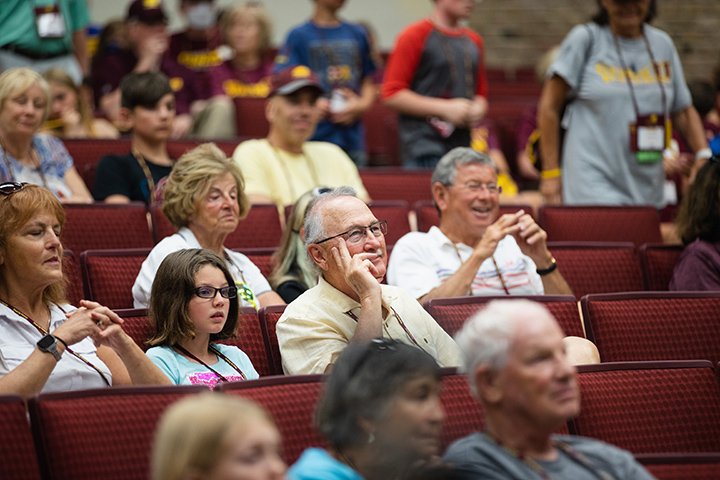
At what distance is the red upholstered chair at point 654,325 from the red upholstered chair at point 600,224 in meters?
1.11

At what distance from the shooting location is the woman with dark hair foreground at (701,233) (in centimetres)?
418

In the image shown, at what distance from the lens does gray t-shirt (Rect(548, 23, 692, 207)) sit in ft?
16.8

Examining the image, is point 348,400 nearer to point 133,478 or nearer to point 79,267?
point 133,478

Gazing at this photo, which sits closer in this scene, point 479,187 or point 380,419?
point 380,419

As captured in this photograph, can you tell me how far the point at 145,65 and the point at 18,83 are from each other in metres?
2.02

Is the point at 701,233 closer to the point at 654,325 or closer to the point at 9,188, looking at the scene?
the point at 654,325

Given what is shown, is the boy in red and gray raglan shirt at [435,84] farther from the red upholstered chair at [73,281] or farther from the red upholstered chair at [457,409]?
the red upholstered chair at [457,409]

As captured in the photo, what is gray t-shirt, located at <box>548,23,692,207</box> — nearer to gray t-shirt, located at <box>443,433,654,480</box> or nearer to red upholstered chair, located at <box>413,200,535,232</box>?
red upholstered chair, located at <box>413,200,535,232</box>

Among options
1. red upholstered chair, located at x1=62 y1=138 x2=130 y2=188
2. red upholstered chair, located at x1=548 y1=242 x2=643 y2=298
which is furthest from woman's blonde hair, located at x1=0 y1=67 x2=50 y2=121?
red upholstered chair, located at x1=548 y1=242 x2=643 y2=298

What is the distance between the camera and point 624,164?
519cm

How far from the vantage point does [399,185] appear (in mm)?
5324

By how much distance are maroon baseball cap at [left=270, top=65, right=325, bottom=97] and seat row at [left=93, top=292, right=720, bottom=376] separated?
1.80 m

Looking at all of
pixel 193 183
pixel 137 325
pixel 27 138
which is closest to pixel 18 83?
pixel 27 138

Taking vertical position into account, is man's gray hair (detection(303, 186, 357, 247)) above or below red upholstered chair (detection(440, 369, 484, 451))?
above
